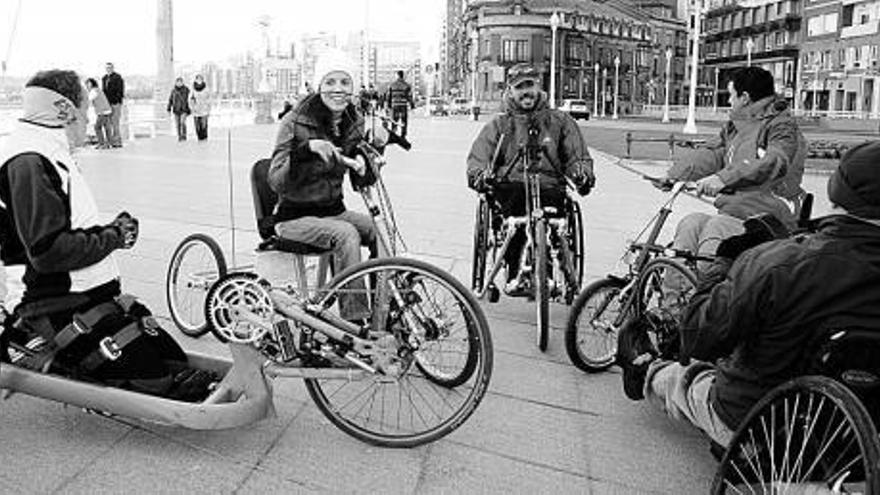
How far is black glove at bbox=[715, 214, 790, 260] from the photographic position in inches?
137

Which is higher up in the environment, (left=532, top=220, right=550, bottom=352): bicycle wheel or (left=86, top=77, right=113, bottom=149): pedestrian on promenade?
(left=86, top=77, right=113, bottom=149): pedestrian on promenade

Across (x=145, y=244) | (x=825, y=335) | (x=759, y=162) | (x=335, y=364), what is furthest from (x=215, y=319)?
(x=145, y=244)

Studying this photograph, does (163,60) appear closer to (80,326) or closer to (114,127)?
(114,127)

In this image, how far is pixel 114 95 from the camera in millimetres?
19188

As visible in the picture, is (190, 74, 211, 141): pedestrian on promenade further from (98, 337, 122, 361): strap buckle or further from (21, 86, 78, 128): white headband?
(98, 337, 122, 361): strap buckle

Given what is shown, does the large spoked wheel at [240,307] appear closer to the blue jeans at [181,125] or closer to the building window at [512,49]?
the blue jeans at [181,125]

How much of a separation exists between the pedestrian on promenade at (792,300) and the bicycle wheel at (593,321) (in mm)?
1606

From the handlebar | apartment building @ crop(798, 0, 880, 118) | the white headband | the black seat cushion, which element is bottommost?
the black seat cushion

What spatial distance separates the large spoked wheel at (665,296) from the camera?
12.7 ft

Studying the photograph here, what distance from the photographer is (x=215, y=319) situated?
394cm

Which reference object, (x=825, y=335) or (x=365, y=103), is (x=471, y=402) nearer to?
(x=825, y=335)

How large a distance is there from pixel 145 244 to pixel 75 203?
4.63 meters

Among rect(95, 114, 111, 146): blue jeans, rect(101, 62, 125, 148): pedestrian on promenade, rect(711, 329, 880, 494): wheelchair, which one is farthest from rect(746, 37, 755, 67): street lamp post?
rect(711, 329, 880, 494): wheelchair

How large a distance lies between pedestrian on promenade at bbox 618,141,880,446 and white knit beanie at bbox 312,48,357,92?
2.44 m
